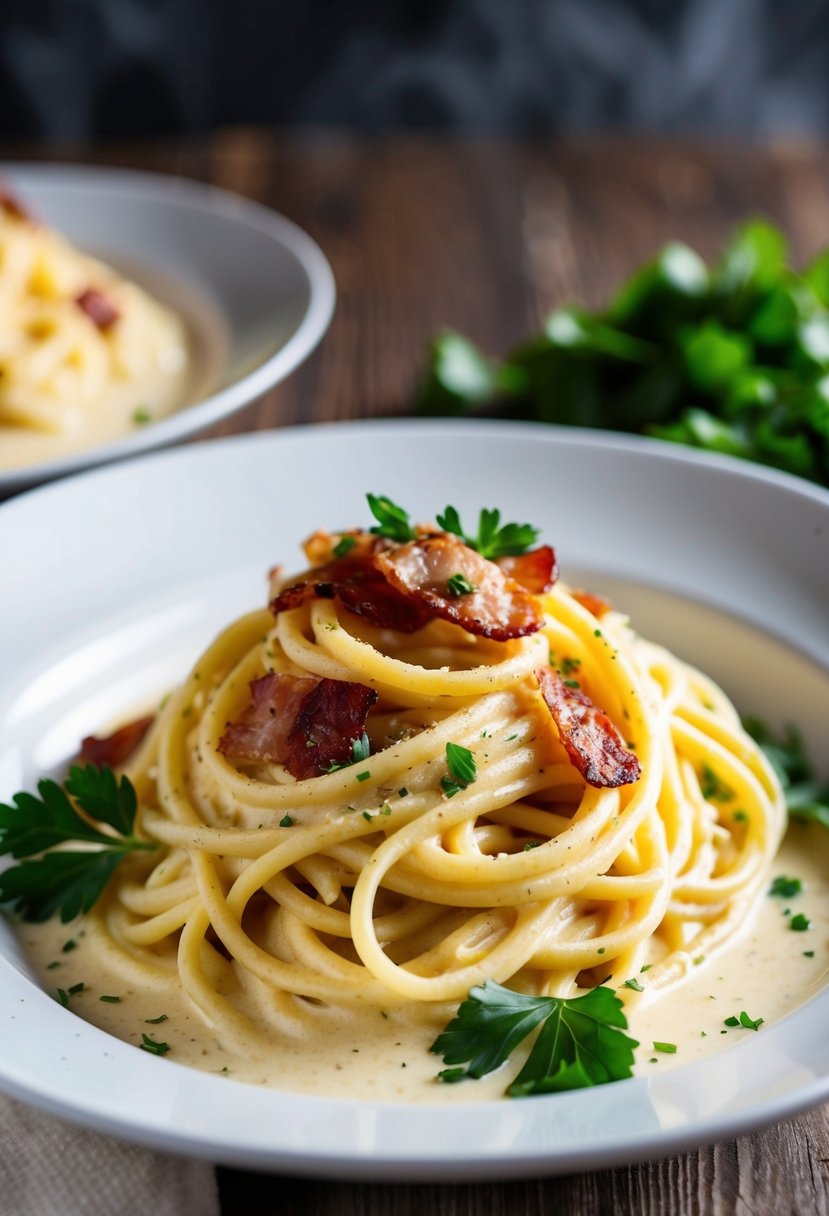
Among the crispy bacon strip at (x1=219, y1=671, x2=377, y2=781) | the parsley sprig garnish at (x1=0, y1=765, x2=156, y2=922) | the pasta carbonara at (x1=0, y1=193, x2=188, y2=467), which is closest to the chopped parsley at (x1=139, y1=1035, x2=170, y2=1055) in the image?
the parsley sprig garnish at (x1=0, y1=765, x2=156, y2=922)

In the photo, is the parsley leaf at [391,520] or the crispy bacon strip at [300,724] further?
the parsley leaf at [391,520]

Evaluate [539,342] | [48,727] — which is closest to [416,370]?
[539,342]

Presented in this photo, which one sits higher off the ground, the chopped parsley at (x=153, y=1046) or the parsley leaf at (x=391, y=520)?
the parsley leaf at (x=391, y=520)

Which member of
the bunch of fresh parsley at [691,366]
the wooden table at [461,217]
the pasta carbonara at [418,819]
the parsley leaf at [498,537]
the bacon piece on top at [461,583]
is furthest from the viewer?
the wooden table at [461,217]

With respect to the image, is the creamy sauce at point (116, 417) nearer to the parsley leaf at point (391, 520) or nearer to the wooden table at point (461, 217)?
the wooden table at point (461, 217)

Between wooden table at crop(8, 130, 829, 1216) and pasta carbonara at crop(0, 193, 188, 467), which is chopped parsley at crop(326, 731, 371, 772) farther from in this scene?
wooden table at crop(8, 130, 829, 1216)

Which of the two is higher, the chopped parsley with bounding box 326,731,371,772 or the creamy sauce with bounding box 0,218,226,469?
the chopped parsley with bounding box 326,731,371,772

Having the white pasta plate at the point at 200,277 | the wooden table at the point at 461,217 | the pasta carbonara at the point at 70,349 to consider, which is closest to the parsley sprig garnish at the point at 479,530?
the white pasta plate at the point at 200,277

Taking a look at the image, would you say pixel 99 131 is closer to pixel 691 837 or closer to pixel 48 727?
pixel 48 727
